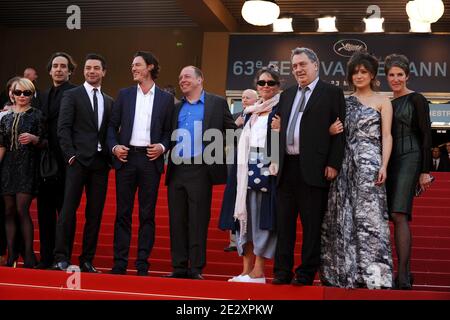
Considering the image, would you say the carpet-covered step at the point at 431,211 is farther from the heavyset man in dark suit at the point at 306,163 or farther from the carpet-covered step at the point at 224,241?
the heavyset man in dark suit at the point at 306,163

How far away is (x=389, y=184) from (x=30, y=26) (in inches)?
468

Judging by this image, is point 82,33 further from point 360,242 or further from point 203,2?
point 360,242

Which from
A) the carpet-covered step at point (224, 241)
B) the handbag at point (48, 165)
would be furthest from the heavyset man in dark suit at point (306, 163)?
the carpet-covered step at point (224, 241)

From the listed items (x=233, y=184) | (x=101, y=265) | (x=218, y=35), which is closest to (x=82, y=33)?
(x=218, y=35)

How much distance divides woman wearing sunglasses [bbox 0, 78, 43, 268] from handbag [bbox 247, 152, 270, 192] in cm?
172

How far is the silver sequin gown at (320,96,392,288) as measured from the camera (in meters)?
4.36

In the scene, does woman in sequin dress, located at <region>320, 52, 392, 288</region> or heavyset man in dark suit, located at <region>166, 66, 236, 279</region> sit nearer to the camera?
woman in sequin dress, located at <region>320, 52, 392, 288</region>

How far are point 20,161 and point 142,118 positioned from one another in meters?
1.07

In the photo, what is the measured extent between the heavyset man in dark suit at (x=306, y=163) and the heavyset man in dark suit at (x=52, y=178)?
187cm

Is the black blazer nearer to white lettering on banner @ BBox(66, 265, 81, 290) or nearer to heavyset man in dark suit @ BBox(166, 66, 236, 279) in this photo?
heavyset man in dark suit @ BBox(166, 66, 236, 279)

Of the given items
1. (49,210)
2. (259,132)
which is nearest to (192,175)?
(259,132)

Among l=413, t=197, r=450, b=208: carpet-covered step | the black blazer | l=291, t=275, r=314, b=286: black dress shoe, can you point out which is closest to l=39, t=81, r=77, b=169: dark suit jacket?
the black blazer

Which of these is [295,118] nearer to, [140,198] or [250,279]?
[250,279]
